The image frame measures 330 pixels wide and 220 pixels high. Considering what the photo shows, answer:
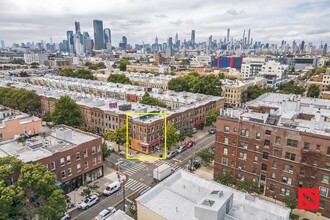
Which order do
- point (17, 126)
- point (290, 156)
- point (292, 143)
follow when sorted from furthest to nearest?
1. point (17, 126)
2. point (290, 156)
3. point (292, 143)

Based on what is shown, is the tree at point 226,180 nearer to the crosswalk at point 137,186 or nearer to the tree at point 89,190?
the crosswalk at point 137,186

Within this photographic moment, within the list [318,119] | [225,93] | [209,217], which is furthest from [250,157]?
[225,93]

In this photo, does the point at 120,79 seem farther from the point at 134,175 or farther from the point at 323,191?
the point at 323,191

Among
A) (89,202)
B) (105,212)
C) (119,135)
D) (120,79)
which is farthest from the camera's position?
(120,79)

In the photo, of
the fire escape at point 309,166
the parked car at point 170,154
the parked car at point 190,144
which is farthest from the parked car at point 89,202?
the fire escape at point 309,166

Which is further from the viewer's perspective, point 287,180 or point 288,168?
point 287,180

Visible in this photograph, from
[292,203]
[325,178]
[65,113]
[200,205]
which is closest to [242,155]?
[292,203]

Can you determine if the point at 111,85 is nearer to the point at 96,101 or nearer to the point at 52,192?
the point at 96,101
